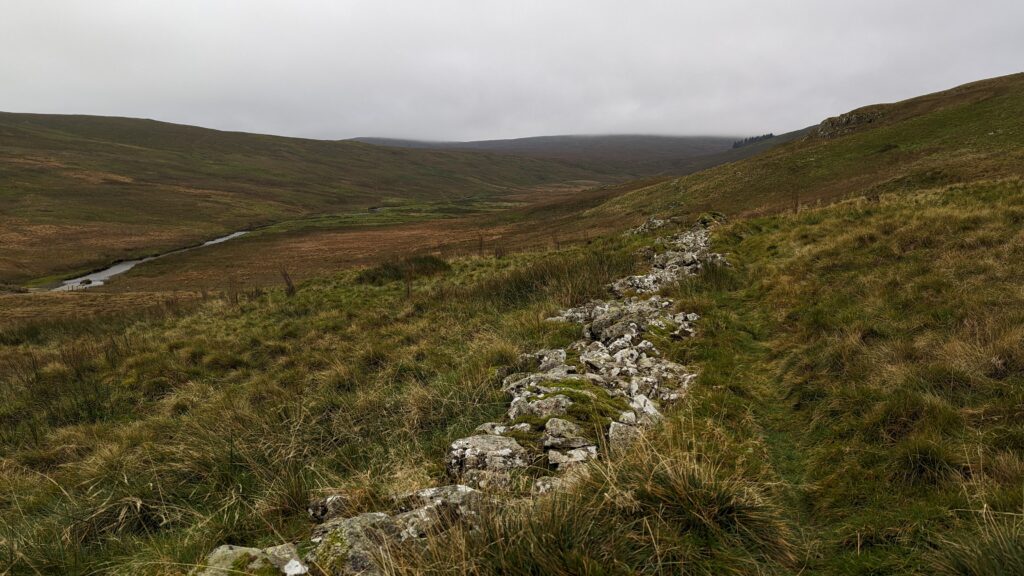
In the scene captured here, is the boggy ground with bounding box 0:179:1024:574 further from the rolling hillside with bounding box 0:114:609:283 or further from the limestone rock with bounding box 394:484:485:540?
the rolling hillside with bounding box 0:114:609:283

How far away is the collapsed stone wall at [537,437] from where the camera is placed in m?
2.93

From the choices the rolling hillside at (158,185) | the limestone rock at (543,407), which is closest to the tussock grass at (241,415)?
the limestone rock at (543,407)

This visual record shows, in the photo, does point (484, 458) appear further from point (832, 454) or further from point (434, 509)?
point (832, 454)

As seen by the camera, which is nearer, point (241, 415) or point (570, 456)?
point (570, 456)

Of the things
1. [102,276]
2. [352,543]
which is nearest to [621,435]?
[352,543]

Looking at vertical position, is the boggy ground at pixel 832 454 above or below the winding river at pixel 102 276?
above

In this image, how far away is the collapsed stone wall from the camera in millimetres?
2934

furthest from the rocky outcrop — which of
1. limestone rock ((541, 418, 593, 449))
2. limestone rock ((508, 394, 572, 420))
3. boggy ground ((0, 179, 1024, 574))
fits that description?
limestone rock ((541, 418, 593, 449))

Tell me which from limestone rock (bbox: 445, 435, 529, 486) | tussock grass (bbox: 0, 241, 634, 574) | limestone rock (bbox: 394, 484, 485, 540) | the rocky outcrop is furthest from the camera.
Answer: the rocky outcrop

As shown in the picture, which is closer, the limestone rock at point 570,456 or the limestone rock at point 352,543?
the limestone rock at point 352,543

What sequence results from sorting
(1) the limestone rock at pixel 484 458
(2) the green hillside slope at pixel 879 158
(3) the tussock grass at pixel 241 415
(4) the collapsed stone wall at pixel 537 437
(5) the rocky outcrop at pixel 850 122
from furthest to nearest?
(5) the rocky outcrop at pixel 850 122
(2) the green hillside slope at pixel 879 158
(1) the limestone rock at pixel 484 458
(3) the tussock grass at pixel 241 415
(4) the collapsed stone wall at pixel 537 437

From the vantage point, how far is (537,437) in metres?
4.54

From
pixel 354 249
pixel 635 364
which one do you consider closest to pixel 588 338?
pixel 635 364

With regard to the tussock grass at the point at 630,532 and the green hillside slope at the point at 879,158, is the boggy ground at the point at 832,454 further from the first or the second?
the green hillside slope at the point at 879,158
